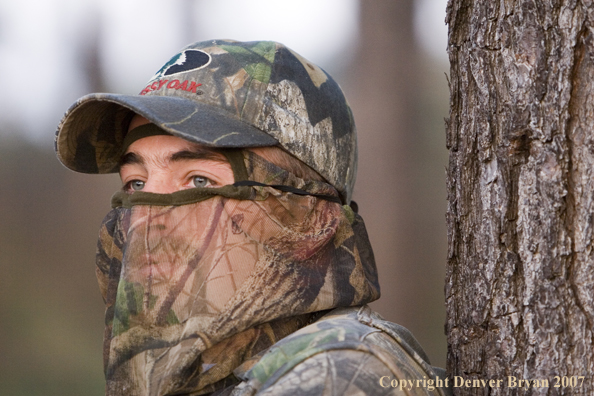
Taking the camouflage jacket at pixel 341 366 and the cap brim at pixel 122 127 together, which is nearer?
the camouflage jacket at pixel 341 366

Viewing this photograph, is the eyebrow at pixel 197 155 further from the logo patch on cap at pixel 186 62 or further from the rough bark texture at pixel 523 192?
the rough bark texture at pixel 523 192

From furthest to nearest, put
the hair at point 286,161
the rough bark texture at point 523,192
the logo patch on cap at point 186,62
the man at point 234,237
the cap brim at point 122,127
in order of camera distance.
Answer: the logo patch on cap at point 186,62 < the hair at point 286,161 < the cap brim at point 122,127 < the man at point 234,237 < the rough bark texture at point 523,192

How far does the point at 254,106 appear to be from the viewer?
2.04m

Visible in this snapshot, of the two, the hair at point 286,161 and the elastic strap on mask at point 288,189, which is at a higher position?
the hair at point 286,161

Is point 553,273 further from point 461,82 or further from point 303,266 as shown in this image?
point 303,266

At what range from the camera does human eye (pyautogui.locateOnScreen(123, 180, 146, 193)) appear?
7.21 ft

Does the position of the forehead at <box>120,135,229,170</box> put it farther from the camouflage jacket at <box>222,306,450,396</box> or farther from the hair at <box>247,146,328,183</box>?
the camouflage jacket at <box>222,306,450,396</box>

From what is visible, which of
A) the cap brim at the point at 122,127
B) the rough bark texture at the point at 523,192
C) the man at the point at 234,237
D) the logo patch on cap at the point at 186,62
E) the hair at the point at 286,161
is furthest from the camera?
the logo patch on cap at the point at 186,62

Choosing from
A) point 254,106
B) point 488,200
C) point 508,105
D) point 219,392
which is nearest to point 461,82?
point 508,105

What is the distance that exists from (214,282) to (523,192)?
0.89 meters

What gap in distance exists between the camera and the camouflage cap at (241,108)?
197cm

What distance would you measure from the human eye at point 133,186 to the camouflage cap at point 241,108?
0.26 metres

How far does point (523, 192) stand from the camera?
152 centimetres

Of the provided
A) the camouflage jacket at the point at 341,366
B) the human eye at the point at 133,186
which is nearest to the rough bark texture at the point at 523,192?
the camouflage jacket at the point at 341,366
